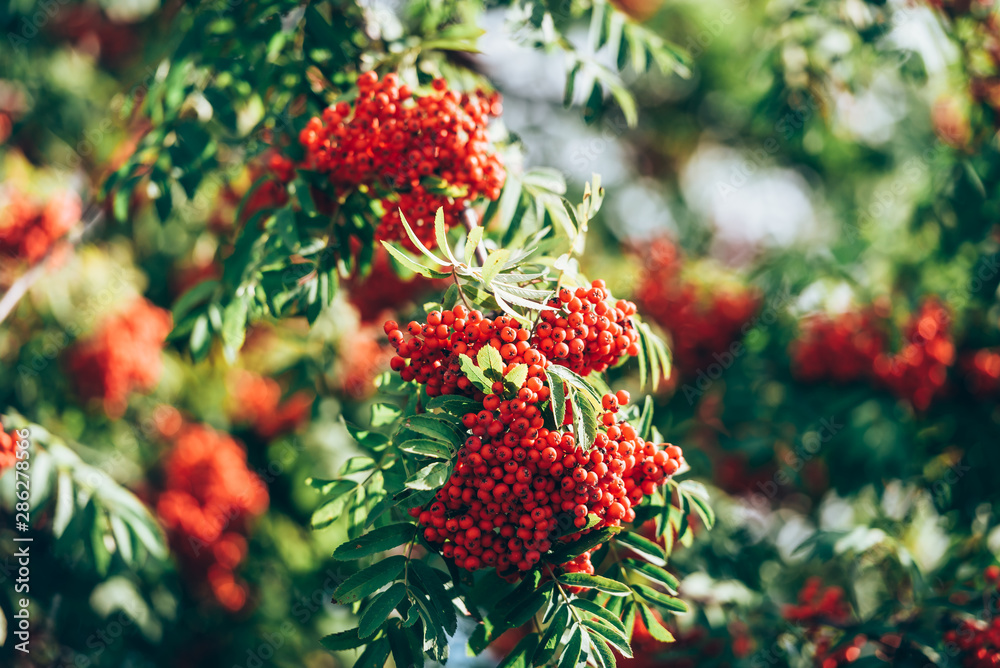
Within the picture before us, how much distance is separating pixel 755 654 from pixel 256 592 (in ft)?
11.6

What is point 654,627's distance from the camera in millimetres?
2240

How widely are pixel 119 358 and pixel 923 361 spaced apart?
16.8 ft

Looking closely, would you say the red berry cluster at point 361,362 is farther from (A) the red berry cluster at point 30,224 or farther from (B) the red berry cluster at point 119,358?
(A) the red berry cluster at point 30,224

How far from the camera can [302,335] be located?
477 cm

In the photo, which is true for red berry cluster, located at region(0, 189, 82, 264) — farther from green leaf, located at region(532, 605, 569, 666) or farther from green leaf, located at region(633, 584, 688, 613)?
green leaf, located at region(633, 584, 688, 613)

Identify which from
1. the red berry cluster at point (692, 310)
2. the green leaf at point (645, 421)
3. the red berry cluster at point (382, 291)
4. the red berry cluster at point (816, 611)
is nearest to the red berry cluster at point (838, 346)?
the red berry cluster at point (692, 310)

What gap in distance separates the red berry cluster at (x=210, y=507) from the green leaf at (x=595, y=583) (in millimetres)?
3590

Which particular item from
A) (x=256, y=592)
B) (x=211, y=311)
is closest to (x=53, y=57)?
(x=211, y=311)

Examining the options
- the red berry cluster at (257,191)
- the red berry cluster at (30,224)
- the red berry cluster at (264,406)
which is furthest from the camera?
the red berry cluster at (264,406)

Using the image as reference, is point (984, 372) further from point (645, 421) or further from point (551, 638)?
point (551, 638)

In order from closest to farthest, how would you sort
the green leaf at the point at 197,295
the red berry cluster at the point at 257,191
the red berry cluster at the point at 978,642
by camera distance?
1. the red berry cluster at the point at 978,642
2. the red berry cluster at the point at 257,191
3. the green leaf at the point at 197,295

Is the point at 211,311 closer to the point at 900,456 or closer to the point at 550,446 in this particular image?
the point at 550,446

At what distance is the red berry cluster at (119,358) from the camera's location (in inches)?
181

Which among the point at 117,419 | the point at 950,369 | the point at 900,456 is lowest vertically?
the point at 117,419
